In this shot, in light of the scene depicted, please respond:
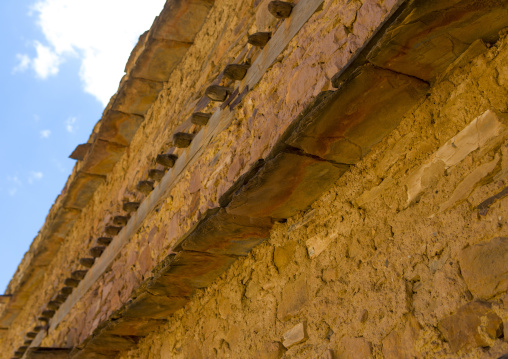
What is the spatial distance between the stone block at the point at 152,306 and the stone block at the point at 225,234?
618 millimetres

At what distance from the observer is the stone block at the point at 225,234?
248 cm

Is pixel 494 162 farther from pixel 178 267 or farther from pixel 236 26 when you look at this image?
pixel 236 26

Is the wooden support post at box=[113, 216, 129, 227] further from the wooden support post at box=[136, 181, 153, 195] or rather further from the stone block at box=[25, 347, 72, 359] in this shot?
the stone block at box=[25, 347, 72, 359]

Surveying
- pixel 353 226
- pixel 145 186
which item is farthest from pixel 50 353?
pixel 353 226

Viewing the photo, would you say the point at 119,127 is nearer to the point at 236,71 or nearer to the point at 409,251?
the point at 236,71

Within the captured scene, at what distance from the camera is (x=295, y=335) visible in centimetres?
225

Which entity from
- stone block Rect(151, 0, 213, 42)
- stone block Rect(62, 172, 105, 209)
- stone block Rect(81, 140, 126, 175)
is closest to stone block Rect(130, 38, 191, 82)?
stone block Rect(151, 0, 213, 42)

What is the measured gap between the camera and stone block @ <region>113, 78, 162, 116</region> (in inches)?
199

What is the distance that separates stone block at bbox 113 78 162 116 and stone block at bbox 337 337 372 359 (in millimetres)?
3705

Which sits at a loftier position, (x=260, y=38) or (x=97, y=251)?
(x=260, y=38)

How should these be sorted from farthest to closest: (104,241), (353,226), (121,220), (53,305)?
(53,305) → (104,241) → (121,220) → (353,226)

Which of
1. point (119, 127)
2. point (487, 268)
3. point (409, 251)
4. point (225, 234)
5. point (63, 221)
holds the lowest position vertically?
point (487, 268)

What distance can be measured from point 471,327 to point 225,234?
130 cm

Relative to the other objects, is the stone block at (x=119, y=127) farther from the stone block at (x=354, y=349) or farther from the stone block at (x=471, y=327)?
the stone block at (x=471, y=327)
